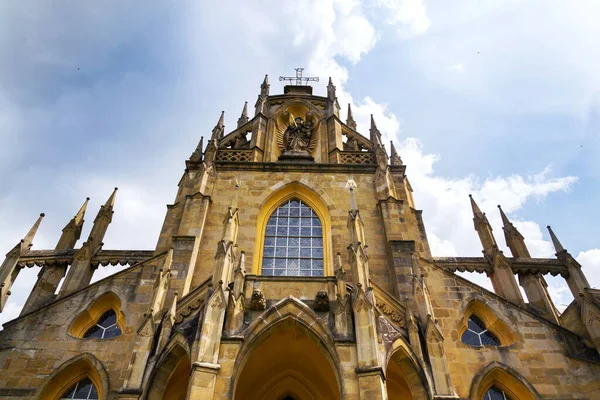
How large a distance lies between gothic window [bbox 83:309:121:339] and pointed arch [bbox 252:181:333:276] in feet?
14.4

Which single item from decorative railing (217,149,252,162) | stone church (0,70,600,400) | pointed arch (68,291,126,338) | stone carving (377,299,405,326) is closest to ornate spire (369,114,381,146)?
stone church (0,70,600,400)

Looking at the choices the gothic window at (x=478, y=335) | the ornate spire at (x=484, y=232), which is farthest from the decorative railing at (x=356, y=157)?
the gothic window at (x=478, y=335)

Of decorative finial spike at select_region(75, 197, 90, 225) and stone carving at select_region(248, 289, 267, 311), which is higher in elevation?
decorative finial spike at select_region(75, 197, 90, 225)

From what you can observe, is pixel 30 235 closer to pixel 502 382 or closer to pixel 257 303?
pixel 257 303

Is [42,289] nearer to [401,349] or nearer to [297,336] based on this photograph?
[297,336]

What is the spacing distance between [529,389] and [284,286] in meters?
6.69

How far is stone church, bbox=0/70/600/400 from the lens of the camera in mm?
9422

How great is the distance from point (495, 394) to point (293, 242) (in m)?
7.42

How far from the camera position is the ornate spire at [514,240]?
15.7 metres

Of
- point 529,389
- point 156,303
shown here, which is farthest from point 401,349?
point 156,303

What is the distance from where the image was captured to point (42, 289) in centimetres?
1428

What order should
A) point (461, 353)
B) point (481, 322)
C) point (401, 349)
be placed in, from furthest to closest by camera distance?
point (481, 322) → point (461, 353) → point (401, 349)

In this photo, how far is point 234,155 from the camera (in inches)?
719

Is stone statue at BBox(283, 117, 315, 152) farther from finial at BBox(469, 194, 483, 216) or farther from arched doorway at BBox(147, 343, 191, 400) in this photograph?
arched doorway at BBox(147, 343, 191, 400)
